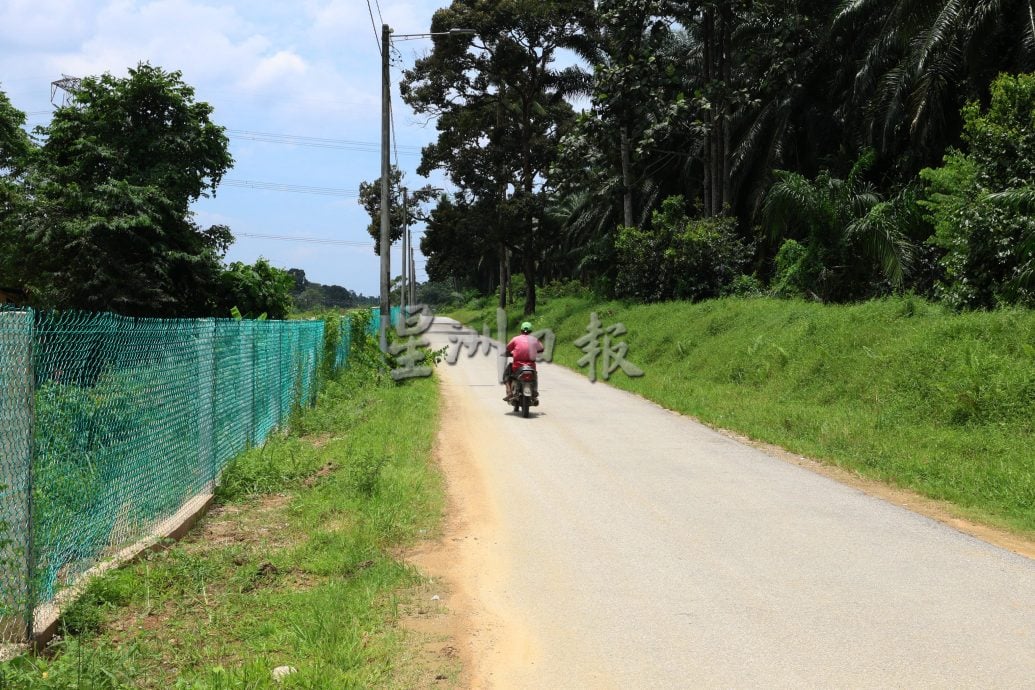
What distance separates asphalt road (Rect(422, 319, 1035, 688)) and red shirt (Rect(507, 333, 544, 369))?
15.7 feet

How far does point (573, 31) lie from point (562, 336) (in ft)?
46.5

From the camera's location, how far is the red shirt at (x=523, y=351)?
49.3ft

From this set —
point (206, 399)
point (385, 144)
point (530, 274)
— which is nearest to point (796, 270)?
point (385, 144)

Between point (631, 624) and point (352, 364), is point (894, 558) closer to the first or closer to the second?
point (631, 624)

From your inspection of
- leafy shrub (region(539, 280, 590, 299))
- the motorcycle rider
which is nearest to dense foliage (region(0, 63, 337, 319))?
the motorcycle rider

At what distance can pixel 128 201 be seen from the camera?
26.8 meters

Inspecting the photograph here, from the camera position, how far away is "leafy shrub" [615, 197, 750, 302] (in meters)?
27.4

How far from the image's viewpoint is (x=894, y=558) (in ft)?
21.0

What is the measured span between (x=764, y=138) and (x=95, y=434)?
93.2 feet

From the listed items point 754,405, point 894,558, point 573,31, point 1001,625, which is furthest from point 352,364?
point 573,31

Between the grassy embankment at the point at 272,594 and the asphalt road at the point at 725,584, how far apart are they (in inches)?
23.7

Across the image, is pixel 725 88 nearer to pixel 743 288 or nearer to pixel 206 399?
pixel 743 288

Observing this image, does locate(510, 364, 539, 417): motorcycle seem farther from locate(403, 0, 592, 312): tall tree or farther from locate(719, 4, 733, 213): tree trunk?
locate(403, 0, 592, 312): tall tree

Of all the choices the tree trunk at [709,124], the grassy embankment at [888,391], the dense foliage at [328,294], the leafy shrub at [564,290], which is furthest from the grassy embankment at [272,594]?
the dense foliage at [328,294]
